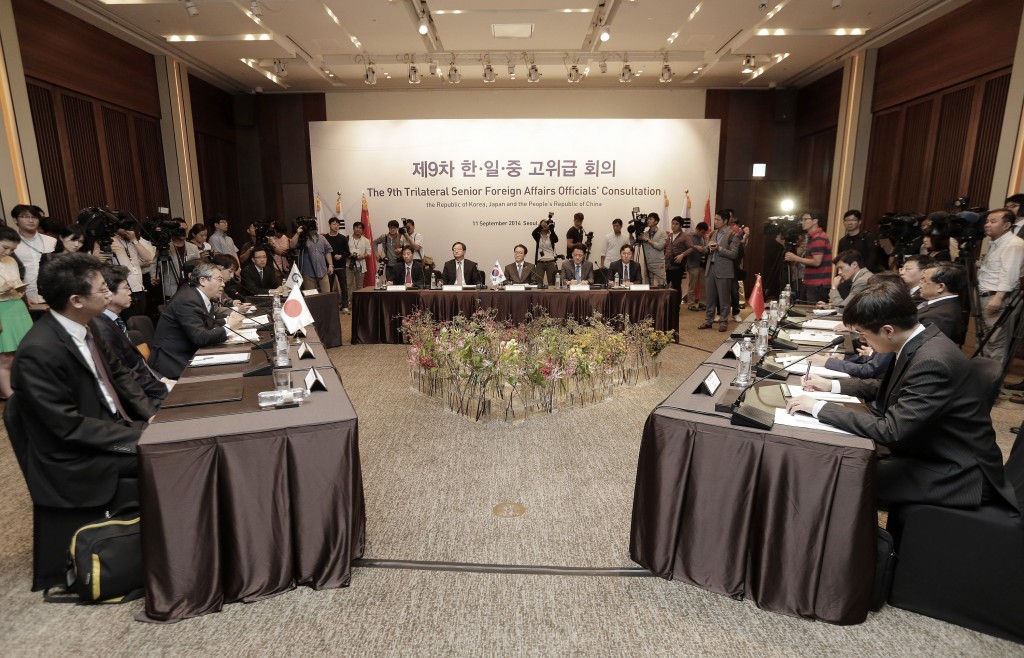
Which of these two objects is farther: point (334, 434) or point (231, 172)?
point (231, 172)

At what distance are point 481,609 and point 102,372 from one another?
5.68 ft

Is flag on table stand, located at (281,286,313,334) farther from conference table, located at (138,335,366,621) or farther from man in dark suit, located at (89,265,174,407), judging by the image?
conference table, located at (138,335,366,621)

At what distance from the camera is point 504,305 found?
6234mm

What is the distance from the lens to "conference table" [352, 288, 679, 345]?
6.11 meters

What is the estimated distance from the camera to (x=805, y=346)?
3.11 m

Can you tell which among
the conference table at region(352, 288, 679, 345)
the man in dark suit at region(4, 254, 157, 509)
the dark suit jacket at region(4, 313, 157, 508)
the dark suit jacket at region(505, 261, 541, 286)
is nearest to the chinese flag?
the conference table at region(352, 288, 679, 345)

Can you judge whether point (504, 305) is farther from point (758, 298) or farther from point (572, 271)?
point (758, 298)

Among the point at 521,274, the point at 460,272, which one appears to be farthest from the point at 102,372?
the point at 521,274

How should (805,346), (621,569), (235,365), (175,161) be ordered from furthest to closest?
(175,161) → (805,346) → (235,365) → (621,569)

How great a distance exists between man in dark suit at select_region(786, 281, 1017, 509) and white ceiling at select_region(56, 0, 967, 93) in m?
5.29

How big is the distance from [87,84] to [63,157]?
0.99 meters

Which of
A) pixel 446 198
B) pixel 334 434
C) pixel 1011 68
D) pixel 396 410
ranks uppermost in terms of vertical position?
pixel 1011 68

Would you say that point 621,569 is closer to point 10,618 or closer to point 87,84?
point 10,618

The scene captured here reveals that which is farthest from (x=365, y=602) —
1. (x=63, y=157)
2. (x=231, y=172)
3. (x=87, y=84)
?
(x=231, y=172)
